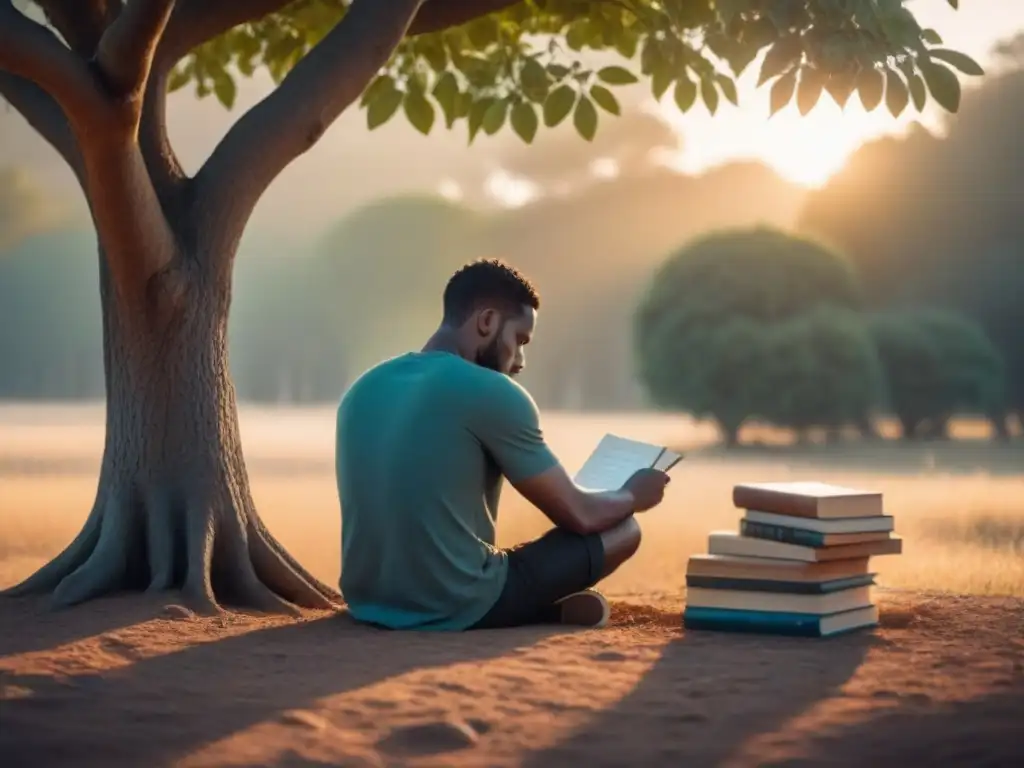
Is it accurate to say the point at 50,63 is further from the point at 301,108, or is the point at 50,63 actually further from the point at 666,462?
the point at 666,462

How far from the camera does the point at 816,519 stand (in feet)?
19.8

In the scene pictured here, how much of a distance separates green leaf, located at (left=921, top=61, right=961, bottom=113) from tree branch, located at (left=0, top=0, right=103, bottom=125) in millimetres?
3925

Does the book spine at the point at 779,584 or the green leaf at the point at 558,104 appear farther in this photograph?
the green leaf at the point at 558,104

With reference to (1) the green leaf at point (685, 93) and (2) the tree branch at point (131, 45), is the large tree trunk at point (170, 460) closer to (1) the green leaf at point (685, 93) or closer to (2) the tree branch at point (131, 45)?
(2) the tree branch at point (131, 45)

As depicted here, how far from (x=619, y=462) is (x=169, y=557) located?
8.13 feet

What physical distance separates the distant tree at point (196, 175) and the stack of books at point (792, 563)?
2.03 metres

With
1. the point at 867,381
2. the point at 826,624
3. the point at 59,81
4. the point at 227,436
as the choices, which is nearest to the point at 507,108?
the point at 227,436

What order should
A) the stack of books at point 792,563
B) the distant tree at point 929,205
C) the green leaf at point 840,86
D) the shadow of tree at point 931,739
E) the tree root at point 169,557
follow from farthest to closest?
the distant tree at point 929,205 < the tree root at point 169,557 < the green leaf at point 840,86 < the stack of books at point 792,563 < the shadow of tree at point 931,739

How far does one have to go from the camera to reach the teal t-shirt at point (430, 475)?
572 centimetres

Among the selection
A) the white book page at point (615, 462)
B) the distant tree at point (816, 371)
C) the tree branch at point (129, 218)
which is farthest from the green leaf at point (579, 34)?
the distant tree at point (816, 371)

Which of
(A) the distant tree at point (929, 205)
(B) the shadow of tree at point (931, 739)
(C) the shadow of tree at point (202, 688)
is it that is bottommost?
(B) the shadow of tree at point (931, 739)

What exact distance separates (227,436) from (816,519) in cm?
328

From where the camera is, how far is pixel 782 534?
6168 mm

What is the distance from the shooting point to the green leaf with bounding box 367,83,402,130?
902 cm
